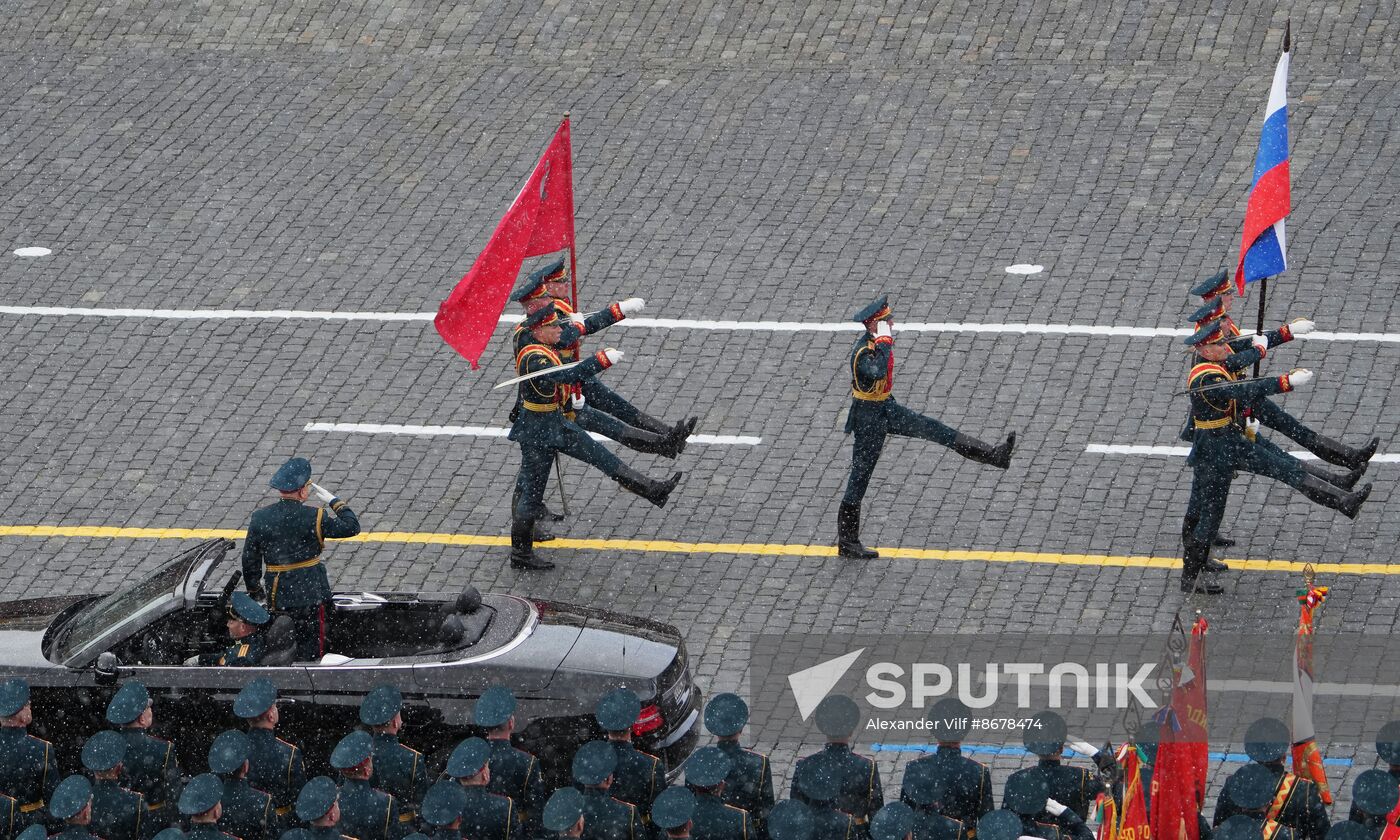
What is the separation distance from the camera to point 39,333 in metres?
17.7

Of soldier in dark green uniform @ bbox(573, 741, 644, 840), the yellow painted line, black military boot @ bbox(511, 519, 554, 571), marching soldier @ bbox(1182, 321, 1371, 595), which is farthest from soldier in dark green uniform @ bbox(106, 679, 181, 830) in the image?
marching soldier @ bbox(1182, 321, 1371, 595)

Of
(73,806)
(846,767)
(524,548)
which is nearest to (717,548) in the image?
(524,548)

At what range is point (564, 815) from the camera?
1006 centimetres

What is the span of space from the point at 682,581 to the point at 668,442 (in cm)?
96

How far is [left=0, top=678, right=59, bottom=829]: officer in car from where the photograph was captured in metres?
11.1

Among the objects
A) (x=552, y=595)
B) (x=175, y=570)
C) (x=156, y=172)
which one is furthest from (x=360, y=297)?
(x=175, y=570)

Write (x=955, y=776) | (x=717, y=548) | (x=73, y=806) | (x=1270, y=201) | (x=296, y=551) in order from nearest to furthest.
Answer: (x=73, y=806) < (x=955, y=776) < (x=296, y=551) < (x=1270, y=201) < (x=717, y=548)

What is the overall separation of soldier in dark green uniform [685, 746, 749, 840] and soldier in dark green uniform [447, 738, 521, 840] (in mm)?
913

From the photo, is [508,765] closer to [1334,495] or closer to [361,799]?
[361,799]

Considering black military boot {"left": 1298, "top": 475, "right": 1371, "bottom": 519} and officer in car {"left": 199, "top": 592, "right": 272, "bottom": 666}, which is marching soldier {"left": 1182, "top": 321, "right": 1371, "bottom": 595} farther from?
officer in car {"left": 199, "top": 592, "right": 272, "bottom": 666}

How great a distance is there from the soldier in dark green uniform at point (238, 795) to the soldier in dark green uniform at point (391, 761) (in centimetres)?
57

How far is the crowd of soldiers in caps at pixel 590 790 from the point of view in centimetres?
1016

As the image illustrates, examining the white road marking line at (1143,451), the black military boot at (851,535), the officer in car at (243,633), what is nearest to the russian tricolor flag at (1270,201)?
the white road marking line at (1143,451)

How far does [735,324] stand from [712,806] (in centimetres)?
763
